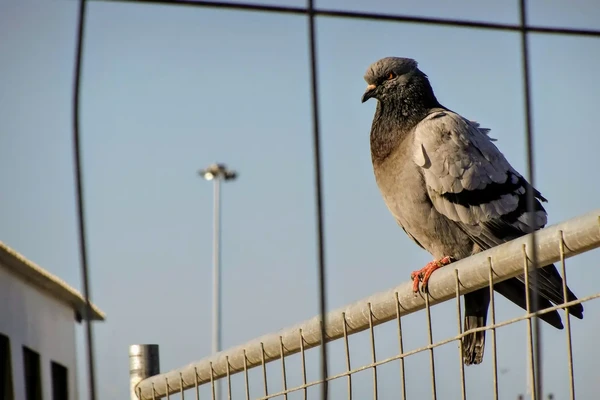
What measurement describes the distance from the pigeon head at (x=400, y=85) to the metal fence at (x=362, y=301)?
2.83 metres

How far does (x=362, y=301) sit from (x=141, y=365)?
78.5 inches

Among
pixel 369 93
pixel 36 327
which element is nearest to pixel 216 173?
pixel 36 327

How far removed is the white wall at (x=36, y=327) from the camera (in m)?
32.3

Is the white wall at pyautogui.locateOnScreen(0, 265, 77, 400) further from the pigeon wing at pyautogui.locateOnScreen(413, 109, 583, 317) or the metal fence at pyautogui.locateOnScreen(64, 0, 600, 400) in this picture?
the metal fence at pyautogui.locateOnScreen(64, 0, 600, 400)

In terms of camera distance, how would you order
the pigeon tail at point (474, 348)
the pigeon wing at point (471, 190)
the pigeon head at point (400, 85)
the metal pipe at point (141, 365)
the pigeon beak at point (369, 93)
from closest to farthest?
the pigeon tail at point (474, 348) → the metal pipe at point (141, 365) → the pigeon wing at point (471, 190) → the pigeon head at point (400, 85) → the pigeon beak at point (369, 93)

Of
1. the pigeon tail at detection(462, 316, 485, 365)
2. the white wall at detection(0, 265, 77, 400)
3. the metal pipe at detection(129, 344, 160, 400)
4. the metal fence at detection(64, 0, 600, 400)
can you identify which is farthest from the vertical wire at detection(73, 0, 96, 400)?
A: the white wall at detection(0, 265, 77, 400)

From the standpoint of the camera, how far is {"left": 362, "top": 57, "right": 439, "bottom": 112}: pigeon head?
27.7ft

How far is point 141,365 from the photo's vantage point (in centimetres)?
649

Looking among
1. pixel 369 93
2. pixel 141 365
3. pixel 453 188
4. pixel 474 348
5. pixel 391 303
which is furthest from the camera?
pixel 369 93

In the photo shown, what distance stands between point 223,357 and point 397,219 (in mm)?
2722

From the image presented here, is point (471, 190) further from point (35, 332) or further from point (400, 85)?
point (35, 332)

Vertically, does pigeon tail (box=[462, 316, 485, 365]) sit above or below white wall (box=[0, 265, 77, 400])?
below

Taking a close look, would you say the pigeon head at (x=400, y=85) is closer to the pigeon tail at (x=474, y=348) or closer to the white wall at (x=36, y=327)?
the pigeon tail at (x=474, y=348)

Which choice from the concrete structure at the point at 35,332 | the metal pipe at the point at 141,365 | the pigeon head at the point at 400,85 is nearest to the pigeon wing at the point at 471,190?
the pigeon head at the point at 400,85
